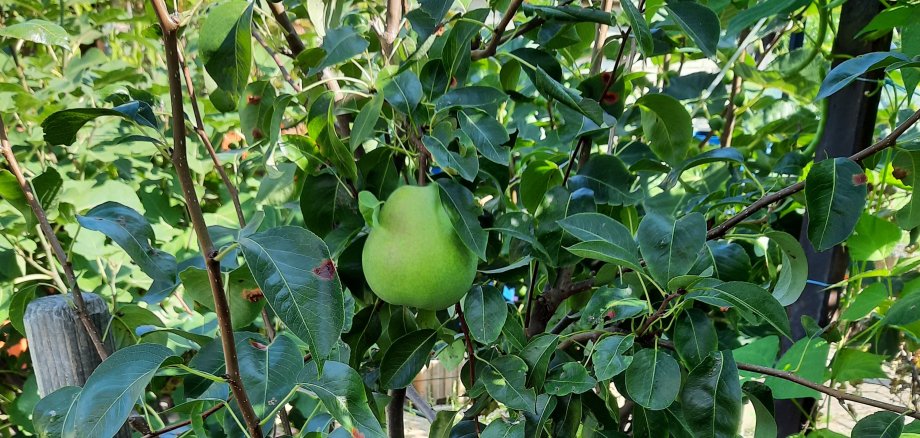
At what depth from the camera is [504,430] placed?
63 centimetres

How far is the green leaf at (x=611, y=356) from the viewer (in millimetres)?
573

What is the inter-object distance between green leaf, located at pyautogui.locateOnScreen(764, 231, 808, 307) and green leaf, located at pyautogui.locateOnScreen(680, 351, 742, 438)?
5.5 inches

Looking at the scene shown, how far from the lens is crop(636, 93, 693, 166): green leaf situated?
0.70m

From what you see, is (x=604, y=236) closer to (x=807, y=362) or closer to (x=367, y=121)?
(x=367, y=121)

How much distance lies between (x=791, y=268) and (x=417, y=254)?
366mm

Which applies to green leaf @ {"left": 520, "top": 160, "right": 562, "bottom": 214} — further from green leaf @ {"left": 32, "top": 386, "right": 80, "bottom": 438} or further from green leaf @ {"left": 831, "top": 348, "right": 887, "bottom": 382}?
green leaf @ {"left": 32, "top": 386, "right": 80, "bottom": 438}

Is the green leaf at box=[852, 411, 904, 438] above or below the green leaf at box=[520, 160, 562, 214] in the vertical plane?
below

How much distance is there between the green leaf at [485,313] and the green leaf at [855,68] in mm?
327

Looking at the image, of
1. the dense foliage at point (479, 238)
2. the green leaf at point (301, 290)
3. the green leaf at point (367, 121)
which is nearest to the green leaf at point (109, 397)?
the dense foliage at point (479, 238)

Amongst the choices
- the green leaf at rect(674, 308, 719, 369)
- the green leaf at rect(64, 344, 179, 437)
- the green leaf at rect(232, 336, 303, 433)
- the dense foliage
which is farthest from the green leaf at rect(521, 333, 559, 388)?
the green leaf at rect(64, 344, 179, 437)

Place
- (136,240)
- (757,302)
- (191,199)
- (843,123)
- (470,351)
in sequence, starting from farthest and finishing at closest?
(843,123) < (470,351) < (136,240) < (757,302) < (191,199)

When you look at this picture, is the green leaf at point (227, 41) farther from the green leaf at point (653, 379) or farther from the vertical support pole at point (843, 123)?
the vertical support pole at point (843, 123)

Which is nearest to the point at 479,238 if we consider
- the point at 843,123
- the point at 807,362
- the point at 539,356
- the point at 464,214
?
the point at 464,214

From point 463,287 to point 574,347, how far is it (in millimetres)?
251
